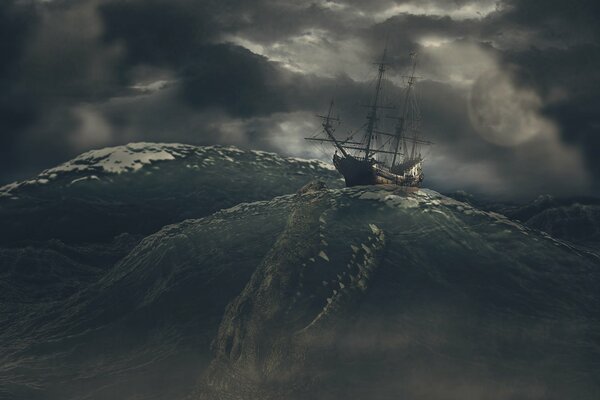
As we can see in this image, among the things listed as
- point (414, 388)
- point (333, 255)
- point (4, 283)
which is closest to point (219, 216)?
point (333, 255)

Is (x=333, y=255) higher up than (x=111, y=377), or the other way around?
(x=333, y=255)

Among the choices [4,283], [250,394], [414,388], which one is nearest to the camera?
[250,394]

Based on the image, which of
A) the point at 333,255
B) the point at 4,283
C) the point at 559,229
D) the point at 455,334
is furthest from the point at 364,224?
the point at 559,229

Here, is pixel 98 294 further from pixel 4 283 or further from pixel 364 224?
pixel 4 283

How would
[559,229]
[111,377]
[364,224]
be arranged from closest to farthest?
1. [111,377]
2. [364,224]
3. [559,229]

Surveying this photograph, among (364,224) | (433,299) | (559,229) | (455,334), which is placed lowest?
(455,334)

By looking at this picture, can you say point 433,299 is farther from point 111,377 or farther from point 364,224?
point 111,377

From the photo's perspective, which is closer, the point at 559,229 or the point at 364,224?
the point at 364,224

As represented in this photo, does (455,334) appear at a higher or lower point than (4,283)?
higher

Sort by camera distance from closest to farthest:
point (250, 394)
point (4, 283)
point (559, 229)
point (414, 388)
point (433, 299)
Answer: point (250, 394) < point (414, 388) < point (433, 299) < point (4, 283) < point (559, 229)
